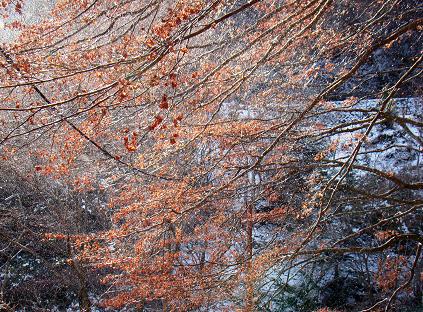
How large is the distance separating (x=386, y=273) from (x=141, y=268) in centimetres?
572

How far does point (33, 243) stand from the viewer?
411 inches

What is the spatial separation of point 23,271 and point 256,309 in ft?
22.4

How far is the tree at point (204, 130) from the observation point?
288 centimetres

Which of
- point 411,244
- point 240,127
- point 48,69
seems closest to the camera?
point 48,69

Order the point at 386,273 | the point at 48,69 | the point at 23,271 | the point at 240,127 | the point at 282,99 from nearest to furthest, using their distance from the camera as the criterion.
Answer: the point at 48,69
the point at 240,127
the point at 282,99
the point at 386,273
the point at 23,271

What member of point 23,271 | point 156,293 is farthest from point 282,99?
point 23,271

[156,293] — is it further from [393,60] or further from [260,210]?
[393,60]

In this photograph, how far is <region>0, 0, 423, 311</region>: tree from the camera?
288 cm

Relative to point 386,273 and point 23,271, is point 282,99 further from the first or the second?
point 23,271

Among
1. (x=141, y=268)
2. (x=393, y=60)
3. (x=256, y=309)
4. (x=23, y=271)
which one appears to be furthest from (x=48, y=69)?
(x=393, y=60)

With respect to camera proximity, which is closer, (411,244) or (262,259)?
(262,259)

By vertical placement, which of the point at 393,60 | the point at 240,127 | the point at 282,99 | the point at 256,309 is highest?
the point at 393,60

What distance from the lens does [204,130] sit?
10.6 feet

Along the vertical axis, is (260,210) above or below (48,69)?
above
